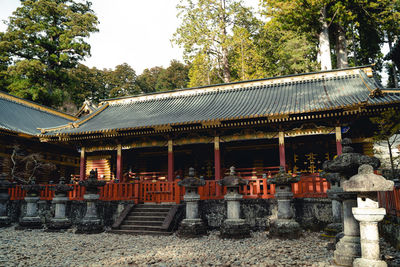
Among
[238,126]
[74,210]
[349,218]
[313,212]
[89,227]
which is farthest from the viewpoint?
[238,126]

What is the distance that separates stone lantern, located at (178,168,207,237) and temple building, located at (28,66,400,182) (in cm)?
254

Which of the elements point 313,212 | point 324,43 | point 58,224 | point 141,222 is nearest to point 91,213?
point 58,224

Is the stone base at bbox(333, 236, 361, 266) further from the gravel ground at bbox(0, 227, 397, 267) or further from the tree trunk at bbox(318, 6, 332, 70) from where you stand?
the tree trunk at bbox(318, 6, 332, 70)

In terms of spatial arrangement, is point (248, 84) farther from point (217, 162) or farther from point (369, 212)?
point (369, 212)

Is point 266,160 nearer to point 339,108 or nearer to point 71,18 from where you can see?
point 339,108

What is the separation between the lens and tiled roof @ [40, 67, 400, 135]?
13047mm

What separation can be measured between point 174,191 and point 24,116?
14753mm

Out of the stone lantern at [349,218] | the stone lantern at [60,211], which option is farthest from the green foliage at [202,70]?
the stone lantern at [349,218]

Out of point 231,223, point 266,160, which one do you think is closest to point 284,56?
point 266,160

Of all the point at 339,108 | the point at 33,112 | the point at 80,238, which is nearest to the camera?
the point at 80,238

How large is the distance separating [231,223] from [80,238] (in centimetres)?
541

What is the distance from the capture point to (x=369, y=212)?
4867mm

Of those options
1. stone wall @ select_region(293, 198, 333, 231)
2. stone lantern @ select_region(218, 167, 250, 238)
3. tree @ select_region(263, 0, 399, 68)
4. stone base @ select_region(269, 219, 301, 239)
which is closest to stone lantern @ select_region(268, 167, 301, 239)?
stone base @ select_region(269, 219, 301, 239)

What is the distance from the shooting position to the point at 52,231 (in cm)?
1194
